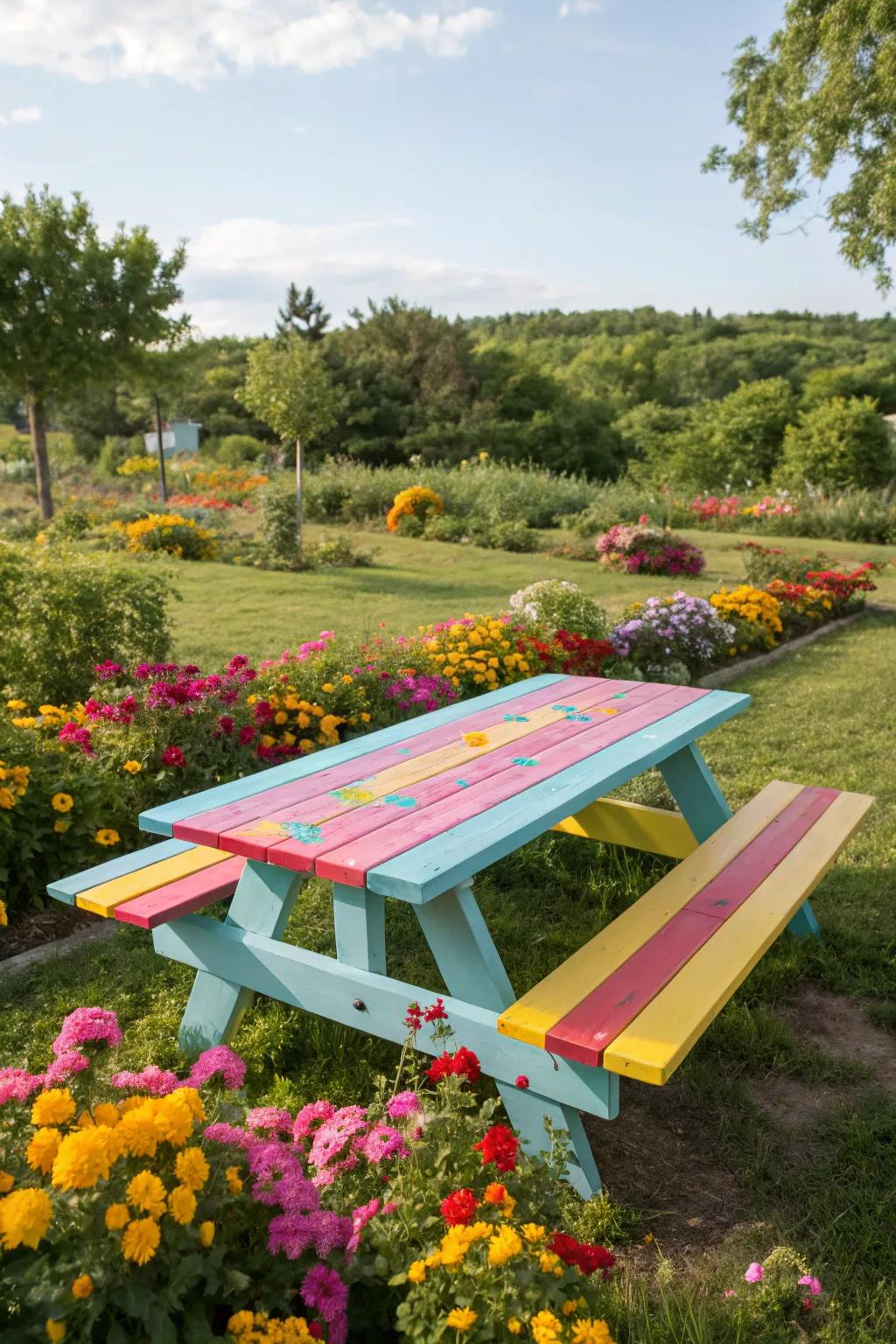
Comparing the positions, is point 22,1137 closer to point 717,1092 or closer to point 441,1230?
point 441,1230

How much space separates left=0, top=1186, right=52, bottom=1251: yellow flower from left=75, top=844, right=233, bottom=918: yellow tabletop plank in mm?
1215

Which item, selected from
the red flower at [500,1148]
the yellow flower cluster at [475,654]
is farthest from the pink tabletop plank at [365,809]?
the yellow flower cluster at [475,654]

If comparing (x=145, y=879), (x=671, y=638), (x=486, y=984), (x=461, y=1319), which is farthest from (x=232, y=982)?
(x=671, y=638)

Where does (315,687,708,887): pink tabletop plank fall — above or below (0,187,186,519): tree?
below

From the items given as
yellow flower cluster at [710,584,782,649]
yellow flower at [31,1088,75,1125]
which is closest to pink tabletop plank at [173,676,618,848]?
yellow flower at [31,1088,75,1125]

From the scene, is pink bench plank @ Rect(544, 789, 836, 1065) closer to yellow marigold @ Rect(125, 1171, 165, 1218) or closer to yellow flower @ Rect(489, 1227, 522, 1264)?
yellow flower @ Rect(489, 1227, 522, 1264)

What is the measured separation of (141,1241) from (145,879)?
4.91 ft

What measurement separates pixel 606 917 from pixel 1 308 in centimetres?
1583

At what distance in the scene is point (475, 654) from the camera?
18.2 feet

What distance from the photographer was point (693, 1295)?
179cm

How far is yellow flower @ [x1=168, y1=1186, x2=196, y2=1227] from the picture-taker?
3.95 feet

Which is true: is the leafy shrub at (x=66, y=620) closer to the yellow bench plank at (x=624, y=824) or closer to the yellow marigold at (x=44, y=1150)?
the yellow bench plank at (x=624, y=824)

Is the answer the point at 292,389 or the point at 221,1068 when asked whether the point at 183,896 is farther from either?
the point at 292,389

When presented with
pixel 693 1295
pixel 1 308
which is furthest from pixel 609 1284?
pixel 1 308
